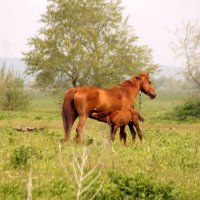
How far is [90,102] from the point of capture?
575 inches

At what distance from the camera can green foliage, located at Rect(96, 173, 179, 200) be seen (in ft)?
25.1

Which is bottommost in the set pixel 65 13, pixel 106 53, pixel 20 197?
pixel 20 197

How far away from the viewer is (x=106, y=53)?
4091 cm

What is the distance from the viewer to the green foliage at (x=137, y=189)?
7.64 metres

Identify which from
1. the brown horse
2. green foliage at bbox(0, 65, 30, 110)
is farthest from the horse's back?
green foliage at bbox(0, 65, 30, 110)

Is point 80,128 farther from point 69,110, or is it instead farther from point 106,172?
point 106,172

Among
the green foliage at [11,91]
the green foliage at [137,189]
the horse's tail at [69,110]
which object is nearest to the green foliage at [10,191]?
the green foliage at [137,189]

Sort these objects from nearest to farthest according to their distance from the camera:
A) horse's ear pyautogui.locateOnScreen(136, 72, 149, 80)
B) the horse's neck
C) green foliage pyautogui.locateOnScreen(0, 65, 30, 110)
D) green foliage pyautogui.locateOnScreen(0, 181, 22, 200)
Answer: green foliage pyautogui.locateOnScreen(0, 181, 22, 200) < the horse's neck < horse's ear pyautogui.locateOnScreen(136, 72, 149, 80) < green foliage pyautogui.locateOnScreen(0, 65, 30, 110)

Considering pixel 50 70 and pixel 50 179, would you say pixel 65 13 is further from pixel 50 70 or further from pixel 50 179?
pixel 50 179

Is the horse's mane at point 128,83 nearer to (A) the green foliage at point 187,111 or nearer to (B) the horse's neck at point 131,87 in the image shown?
(B) the horse's neck at point 131,87

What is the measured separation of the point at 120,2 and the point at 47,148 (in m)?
31.4

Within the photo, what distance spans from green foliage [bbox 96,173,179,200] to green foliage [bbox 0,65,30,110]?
34.5 meters

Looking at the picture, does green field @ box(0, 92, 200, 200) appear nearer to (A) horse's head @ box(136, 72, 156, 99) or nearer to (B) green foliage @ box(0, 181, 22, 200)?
(B) green foliage @ box(0, 181, 22, 200)

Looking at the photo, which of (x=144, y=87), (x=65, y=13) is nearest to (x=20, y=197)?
(x=144, y=87)
